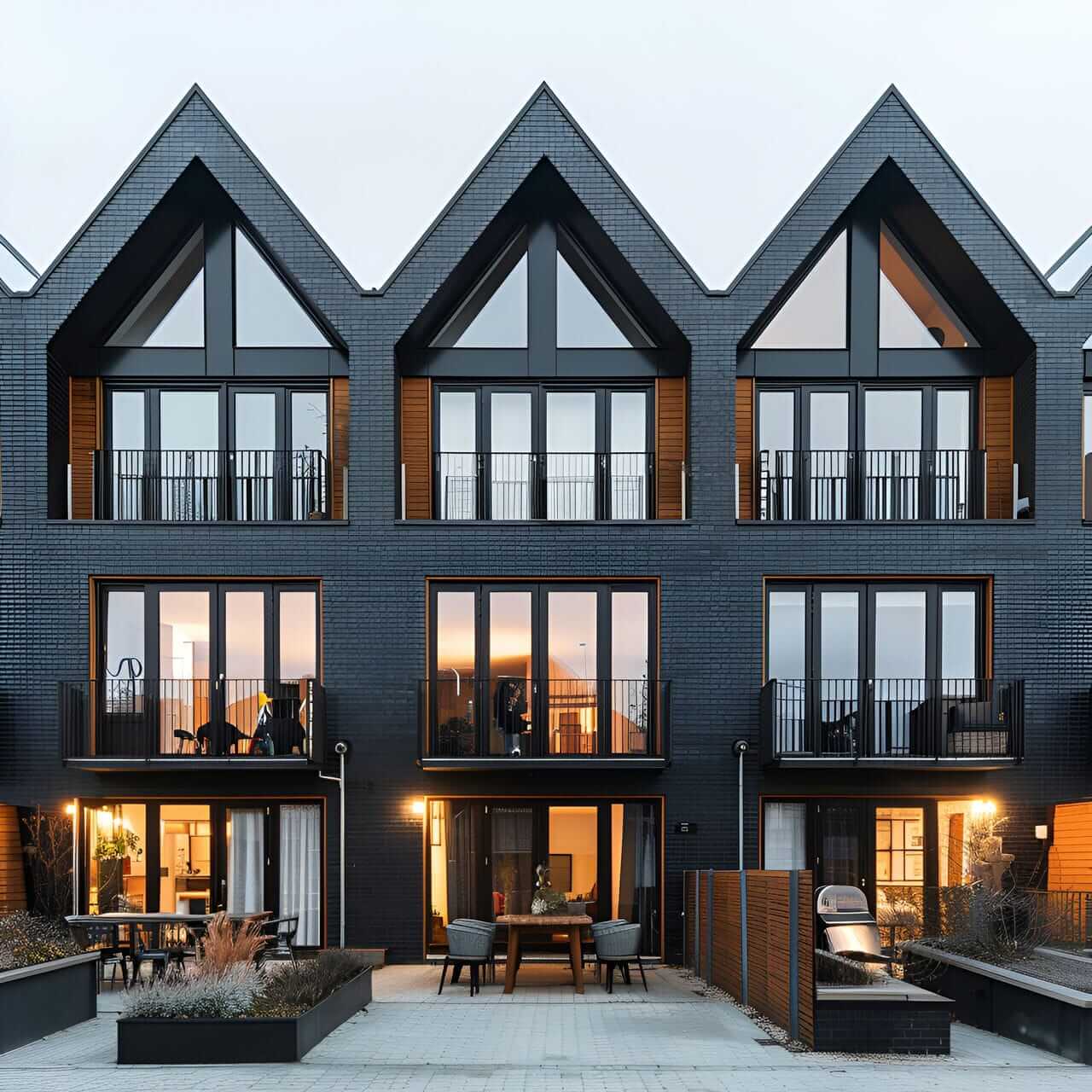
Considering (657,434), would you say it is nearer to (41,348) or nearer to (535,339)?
(535,339)

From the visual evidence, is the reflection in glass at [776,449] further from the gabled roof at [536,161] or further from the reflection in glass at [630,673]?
the reflection in glass at [630,673]

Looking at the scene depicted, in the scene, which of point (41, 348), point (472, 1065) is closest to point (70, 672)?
point (41, 348)

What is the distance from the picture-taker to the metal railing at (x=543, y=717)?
59.2 feet

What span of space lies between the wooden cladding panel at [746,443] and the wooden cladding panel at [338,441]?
20.2 ft

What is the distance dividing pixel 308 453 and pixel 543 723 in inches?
220

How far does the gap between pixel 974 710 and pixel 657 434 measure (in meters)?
6.32

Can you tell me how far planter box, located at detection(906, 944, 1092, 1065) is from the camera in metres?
11.1

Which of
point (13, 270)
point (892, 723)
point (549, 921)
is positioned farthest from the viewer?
point (13, 270)

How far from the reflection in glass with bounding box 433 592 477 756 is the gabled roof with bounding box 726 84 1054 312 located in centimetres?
644

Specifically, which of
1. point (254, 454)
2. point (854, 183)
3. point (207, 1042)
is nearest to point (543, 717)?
point (254, 454)

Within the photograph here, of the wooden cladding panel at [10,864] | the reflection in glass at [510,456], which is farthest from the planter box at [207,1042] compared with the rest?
the reflection in glass at [510,456]

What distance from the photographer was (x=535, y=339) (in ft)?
64.0

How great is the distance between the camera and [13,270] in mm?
20547

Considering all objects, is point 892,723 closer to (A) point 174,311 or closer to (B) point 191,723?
(B) point 191,723
